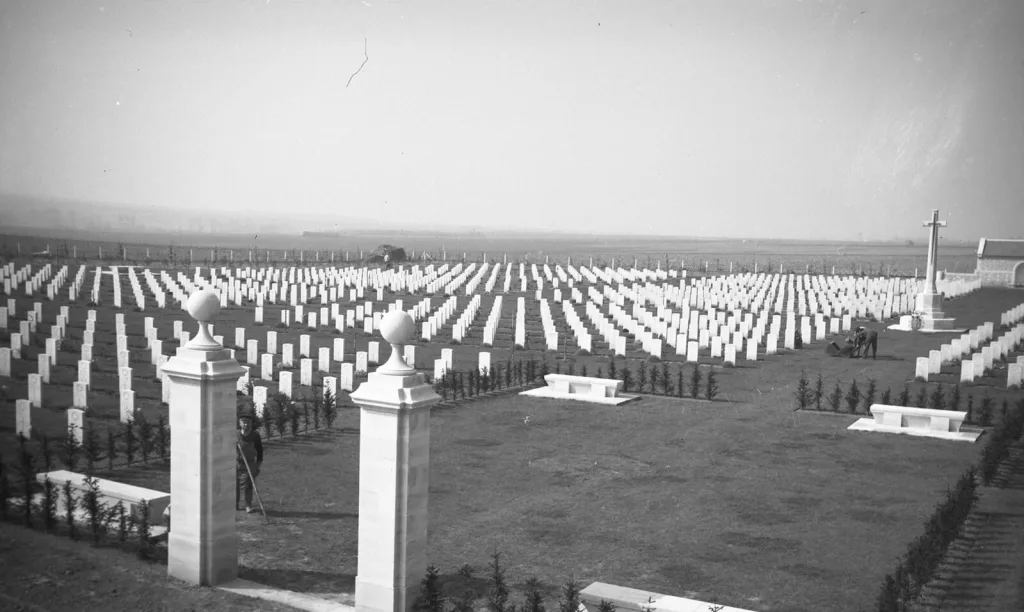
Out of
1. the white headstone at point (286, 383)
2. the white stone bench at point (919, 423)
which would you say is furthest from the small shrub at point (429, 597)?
the white stone bench at point (919, 423)

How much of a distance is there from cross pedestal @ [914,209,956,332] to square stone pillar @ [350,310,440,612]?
93.9 feet

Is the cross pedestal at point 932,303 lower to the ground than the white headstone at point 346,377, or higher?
higher

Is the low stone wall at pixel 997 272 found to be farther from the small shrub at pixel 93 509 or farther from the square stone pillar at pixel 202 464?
the small shrub at pixel 93 509

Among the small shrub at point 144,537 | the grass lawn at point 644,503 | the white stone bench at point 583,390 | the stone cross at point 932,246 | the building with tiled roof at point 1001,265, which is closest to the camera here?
the small shrub at point 144,537

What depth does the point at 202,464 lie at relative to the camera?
751cm

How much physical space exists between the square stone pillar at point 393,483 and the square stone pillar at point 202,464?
137 centimetres

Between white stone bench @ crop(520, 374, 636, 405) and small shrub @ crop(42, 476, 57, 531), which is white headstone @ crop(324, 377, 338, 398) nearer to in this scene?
white stone bench @ crop(520, 374, 636, 405)

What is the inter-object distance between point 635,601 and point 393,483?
1.98m

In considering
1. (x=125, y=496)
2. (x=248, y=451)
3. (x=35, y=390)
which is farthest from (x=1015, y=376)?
(x=35, y=390)

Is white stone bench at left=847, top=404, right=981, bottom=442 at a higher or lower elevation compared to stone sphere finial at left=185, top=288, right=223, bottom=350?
lower

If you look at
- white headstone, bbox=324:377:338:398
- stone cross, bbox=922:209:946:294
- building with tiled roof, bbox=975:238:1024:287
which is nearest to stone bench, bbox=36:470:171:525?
white headstone, bbox=324:377:338:398

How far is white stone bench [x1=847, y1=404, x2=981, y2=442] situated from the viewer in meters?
14.3

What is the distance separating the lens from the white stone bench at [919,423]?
14258 mm

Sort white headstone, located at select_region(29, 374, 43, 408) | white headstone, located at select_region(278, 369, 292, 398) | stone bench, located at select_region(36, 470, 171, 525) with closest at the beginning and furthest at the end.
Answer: stone bench, located at select_region(36, 470, 171, 525)
white headstone, located at select_region(29, 374, 43, 408)
white headstone, located at select_region(278, 369, 292, 398)
